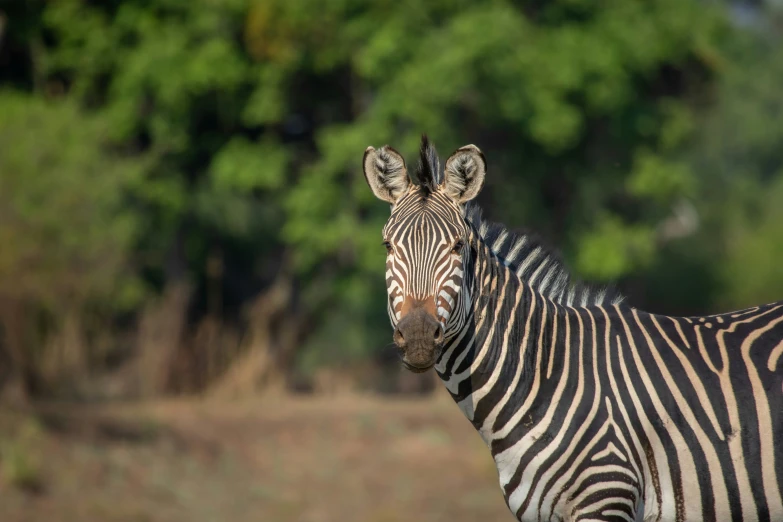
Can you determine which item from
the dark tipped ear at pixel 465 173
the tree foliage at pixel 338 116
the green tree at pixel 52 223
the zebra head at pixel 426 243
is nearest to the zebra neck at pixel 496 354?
the zebra head at pixel 426 243

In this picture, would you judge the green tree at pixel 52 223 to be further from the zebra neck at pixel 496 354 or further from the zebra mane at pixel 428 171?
the zebra neck at pixel 496 354

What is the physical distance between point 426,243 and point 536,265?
2.92 ft

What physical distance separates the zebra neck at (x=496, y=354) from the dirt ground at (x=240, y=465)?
29.8ft

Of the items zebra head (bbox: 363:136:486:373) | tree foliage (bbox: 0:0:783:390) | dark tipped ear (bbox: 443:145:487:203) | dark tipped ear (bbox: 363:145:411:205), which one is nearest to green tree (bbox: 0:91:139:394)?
tree foliage (bbox: 0:0:783:390)

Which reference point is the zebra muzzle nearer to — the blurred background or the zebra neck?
the zebra neck

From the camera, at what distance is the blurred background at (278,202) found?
15.6 metres

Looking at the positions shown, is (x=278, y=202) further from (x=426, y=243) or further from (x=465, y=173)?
(x=426, y=243)

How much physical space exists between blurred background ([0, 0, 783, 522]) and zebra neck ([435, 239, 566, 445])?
9.26 meters

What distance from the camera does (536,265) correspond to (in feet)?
19.7

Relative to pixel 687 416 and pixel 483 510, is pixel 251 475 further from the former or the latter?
pixel 687 416

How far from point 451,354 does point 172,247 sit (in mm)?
15953

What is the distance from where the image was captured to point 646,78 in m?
21.8

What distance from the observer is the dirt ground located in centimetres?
1402

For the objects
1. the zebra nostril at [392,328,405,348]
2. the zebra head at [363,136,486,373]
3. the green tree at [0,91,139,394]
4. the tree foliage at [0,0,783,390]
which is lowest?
the zebra nostril at [392,328,405,348]
